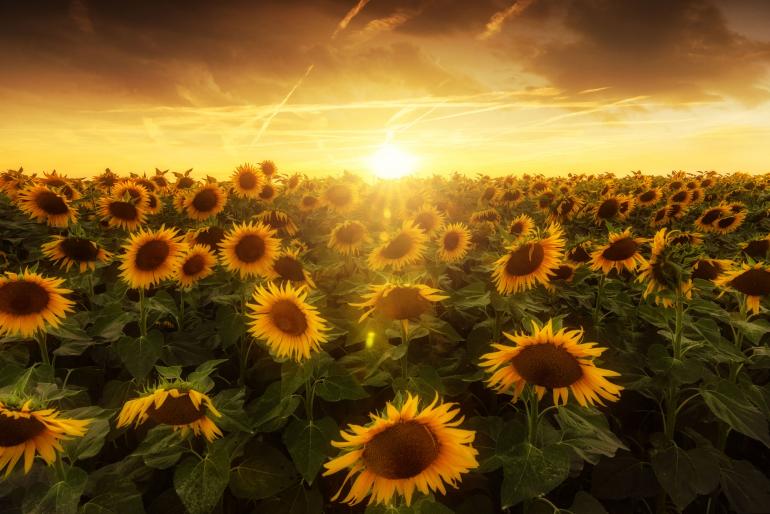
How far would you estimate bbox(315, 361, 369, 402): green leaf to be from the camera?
109 inches

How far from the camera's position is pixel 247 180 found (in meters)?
8.46

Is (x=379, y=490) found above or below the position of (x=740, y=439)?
above

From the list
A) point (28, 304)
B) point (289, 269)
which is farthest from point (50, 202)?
point (289, 269)

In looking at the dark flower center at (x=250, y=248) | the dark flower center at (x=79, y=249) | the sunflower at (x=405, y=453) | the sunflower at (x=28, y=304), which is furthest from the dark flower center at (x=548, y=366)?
the dark flower center at (x=79, y=249)

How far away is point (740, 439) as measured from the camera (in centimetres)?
365

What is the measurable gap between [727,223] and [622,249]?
5.84 m

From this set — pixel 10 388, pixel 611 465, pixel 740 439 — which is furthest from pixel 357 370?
pixel 740 439

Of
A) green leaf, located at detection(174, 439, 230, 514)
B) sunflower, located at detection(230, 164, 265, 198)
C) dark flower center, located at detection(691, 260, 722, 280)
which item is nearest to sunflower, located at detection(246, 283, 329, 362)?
green leaf, located at detection(174, 439, 230, 514)

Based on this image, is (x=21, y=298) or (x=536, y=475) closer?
(x=536, y=475)

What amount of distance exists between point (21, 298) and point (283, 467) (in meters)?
2.06

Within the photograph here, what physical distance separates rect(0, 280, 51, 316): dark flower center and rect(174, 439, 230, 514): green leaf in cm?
167

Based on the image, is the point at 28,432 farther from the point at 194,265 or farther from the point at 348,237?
the point at 348,237

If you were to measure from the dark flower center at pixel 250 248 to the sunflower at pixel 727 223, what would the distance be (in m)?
7.85

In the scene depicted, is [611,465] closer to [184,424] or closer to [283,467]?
[283,467]
